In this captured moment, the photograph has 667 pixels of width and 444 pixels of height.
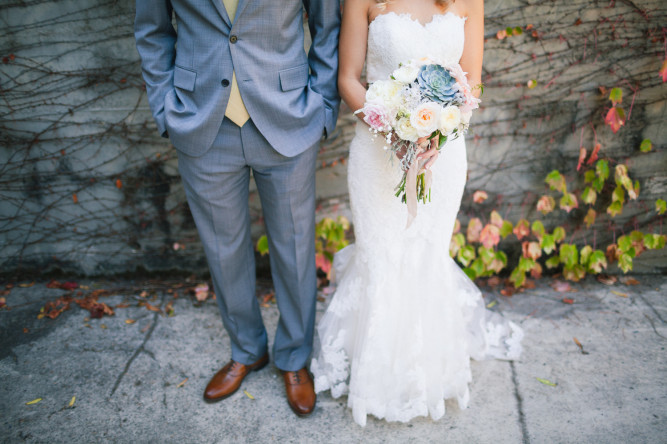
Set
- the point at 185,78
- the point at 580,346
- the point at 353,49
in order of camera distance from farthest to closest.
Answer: the point at 580,346 → the point at 353,49 → the point at 185,78

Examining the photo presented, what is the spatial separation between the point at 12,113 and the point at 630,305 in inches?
170

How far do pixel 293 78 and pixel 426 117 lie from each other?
64 cm

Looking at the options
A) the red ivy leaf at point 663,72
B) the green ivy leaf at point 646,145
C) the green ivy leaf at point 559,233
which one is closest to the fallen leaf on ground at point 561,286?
the green ivy leaf at point 559,233

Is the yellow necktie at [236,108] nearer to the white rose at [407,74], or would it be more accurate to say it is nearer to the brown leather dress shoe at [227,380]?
the white rose at [407,74]

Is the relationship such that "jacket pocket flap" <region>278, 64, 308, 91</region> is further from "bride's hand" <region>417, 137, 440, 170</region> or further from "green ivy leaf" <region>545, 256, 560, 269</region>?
"green ivy leaf" <region>545, 256, 560, 269</region>

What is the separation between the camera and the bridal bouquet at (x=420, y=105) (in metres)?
1.67

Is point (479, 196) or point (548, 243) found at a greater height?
point (479, 196)

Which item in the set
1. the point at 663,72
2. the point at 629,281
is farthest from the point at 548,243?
the point at 663,72

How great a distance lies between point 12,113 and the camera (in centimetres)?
300

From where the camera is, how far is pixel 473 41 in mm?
2033

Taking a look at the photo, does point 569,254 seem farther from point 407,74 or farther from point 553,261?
point 407,74

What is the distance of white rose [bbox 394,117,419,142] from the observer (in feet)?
5.58

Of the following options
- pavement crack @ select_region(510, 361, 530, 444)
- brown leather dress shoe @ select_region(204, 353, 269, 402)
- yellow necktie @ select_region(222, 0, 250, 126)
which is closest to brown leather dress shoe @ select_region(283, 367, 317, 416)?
brown leather dress shoe @ select_region(204, 353, 269, 402)

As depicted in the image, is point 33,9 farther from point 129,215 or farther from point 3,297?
point 3,297
